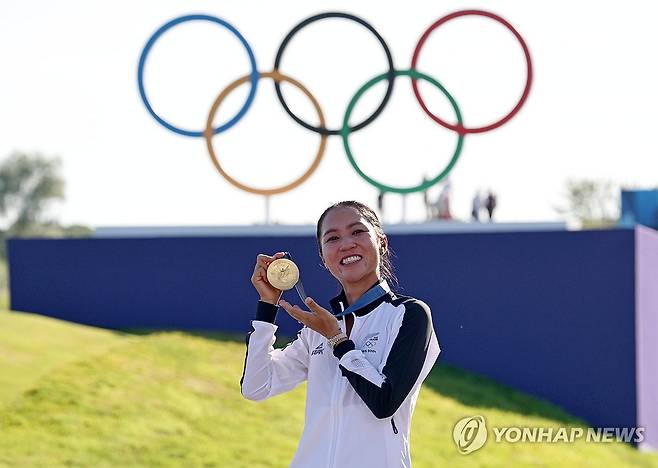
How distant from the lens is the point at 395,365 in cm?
347

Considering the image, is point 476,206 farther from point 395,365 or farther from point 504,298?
point 395,365

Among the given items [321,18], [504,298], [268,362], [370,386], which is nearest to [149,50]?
Result: [321,18]

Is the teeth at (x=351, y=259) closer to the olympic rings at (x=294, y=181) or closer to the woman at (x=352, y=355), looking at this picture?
the woman at (x=352, y=355)

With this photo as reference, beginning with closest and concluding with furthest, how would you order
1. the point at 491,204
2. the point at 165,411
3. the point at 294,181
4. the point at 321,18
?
the point at 165,411 → the point at 321,18 → the point at 294,181 → the point at 491,204

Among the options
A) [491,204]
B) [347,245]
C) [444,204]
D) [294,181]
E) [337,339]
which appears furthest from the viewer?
[491,204]

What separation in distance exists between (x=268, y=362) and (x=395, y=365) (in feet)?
1.77

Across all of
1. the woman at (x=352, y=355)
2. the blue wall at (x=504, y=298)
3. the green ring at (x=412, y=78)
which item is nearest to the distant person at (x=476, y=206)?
the blue wall at (x=504, y=298)

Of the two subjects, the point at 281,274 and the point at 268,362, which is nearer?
the point at 281,274

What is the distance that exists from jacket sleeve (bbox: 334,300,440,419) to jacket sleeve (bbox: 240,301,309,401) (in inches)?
14.2

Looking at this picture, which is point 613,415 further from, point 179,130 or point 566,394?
point 179,130

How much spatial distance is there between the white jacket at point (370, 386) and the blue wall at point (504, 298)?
10964 mm

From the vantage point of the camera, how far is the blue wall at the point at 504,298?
1448cm

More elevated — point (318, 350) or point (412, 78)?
point (412, 78)

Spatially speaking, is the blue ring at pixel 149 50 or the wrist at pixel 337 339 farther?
the blue ring at pixel 149 50
